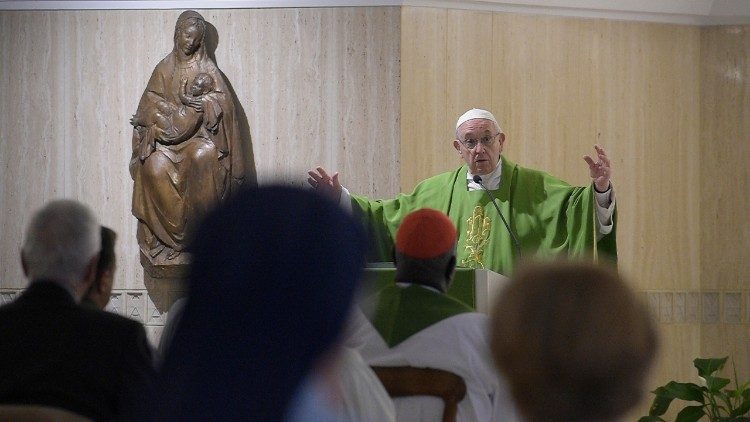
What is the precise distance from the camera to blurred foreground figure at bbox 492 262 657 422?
165 centimetres

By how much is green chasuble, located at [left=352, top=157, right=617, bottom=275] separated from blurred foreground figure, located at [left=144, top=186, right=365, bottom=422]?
14.2ft

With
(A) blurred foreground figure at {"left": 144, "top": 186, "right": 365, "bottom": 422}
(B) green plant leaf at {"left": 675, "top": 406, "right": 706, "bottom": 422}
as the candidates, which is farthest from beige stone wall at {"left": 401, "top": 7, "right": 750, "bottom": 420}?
(A) blurred foreground figure at {"left": 144, "top": 186, "right": 365, "bottom": 422}

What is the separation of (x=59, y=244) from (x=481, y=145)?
3717 mm

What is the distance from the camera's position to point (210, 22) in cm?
800

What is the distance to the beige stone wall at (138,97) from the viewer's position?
7.88 metres

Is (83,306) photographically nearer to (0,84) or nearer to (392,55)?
(392,55)

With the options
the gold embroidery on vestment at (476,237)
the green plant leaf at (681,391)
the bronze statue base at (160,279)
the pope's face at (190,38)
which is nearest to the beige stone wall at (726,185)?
the green plant leaf at (681,391)

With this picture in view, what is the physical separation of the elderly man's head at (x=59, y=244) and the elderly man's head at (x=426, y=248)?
38.0 inches

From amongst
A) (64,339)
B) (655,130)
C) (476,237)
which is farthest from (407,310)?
(655,130)

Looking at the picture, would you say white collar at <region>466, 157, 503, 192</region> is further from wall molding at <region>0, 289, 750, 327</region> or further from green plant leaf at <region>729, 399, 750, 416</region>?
wall molding at <region>0, 289, 750, 327</region>

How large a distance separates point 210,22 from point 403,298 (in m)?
5.00

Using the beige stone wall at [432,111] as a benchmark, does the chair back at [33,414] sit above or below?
below

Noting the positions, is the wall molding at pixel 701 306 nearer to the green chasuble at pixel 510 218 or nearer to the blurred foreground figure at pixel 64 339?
the green chasuble at pixel 510 218

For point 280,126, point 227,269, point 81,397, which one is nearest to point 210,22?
point 280,126
